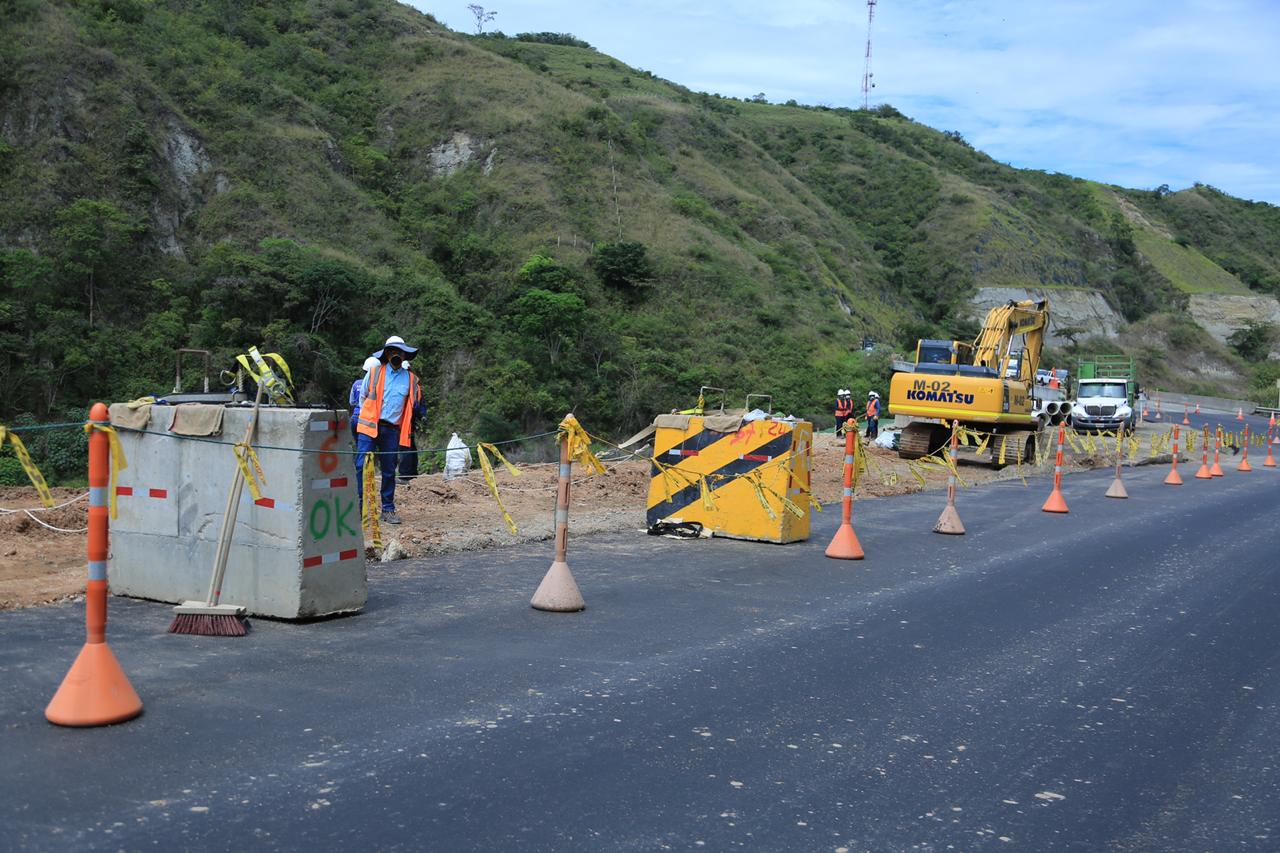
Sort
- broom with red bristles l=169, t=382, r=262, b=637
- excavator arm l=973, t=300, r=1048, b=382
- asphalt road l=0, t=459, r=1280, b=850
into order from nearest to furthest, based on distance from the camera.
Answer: asphalt road l=0, t=459, r=1280, b=850, broom with red bristles l=169, t=382, r=262, b=637, excavator arm l=973, t=300, r=1048, b=382

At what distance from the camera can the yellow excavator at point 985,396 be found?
23053mm

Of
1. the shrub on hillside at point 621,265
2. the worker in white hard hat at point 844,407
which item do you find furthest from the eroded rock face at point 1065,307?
the worker in white hard hat at point 844,407

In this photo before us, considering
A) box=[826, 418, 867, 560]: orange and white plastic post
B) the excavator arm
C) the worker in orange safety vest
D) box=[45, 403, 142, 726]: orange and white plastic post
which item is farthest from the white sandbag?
the worker in orange safety vest

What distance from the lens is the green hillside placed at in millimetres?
36812

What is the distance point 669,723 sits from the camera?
5.11 meters

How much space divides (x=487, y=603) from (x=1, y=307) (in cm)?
3127

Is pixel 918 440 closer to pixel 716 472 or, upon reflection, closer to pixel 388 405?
pixel 716 472

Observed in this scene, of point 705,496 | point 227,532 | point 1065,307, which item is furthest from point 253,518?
point 1065,307

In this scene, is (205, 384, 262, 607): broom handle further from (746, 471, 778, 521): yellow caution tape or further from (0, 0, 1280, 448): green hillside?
(0, 0, 1280, 448): green hillside

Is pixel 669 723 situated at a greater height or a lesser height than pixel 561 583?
lesser

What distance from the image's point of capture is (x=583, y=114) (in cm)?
5775

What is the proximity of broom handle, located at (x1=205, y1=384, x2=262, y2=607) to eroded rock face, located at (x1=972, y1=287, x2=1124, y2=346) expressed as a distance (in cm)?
7317

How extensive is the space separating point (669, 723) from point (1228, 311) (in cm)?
10399

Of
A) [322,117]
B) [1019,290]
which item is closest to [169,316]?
[322,117]
